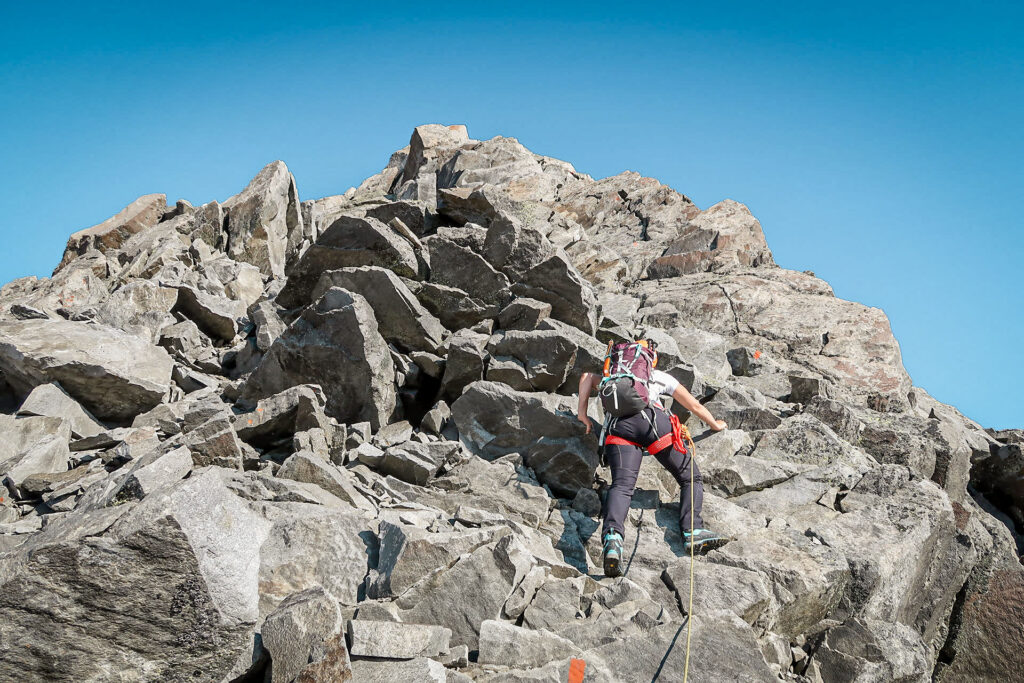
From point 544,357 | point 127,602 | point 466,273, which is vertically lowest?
point 127,602

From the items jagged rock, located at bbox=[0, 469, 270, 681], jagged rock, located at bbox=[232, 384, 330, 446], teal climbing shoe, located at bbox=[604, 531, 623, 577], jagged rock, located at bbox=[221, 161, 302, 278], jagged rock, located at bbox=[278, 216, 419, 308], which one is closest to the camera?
jagged rock, located at bbox=[0, 469, 270, 681]

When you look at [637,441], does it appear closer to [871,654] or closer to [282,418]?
[871,654]

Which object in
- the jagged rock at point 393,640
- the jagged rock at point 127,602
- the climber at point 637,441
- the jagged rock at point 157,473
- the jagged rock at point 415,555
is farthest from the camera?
the climber at point 637,441

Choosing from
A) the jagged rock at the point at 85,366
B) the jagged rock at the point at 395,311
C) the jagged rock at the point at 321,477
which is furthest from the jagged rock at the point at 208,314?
the jagged rock at the point at 321,477

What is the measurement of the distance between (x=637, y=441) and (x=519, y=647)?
14.7ft

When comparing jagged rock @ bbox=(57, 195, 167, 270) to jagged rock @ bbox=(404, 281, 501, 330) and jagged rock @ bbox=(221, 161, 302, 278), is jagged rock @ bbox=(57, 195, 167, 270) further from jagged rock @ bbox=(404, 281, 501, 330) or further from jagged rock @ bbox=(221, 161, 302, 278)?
jagged rock @ bbox=(404, 281, 501, 330)

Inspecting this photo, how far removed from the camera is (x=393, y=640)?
625cm

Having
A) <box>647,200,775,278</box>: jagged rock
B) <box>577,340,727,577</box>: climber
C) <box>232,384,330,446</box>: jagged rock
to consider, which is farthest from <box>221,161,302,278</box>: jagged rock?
<box>577,340,727,577</box>: climber

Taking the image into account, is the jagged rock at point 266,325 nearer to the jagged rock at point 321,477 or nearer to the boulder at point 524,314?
the boulder at point 524,314

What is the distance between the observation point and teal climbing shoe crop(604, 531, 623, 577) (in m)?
8.63

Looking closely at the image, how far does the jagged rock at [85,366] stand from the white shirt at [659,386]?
487 inches

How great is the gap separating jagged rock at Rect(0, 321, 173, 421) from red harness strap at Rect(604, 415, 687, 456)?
39.1ft

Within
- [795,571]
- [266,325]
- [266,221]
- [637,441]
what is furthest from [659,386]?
[266,221]

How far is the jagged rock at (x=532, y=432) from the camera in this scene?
1183cm
